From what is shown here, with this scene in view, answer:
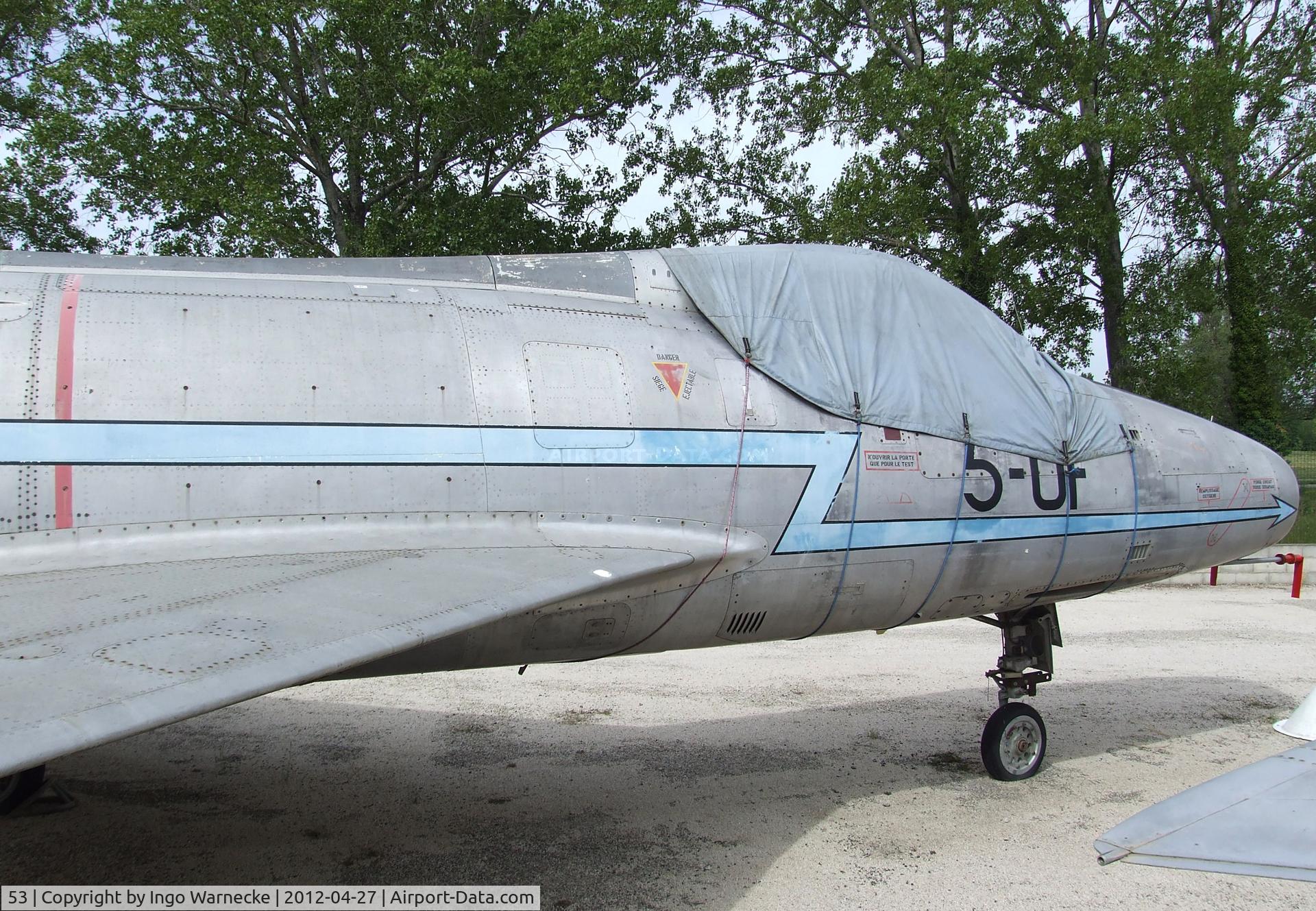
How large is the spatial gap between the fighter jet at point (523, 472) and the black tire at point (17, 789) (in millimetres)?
34

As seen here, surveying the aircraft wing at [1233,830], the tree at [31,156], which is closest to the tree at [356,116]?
the tree at [31,156]

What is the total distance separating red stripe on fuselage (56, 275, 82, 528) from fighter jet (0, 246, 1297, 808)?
0.5 inches

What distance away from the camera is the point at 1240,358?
2498 centimetres

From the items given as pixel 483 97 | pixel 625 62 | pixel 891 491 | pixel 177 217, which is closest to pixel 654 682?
pixel 891 491

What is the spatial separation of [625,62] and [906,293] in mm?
15690

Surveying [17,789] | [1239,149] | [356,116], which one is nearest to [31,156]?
[356,116]

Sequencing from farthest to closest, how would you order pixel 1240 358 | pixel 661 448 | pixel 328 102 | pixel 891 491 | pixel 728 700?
pixel 1240 358
pixel 328 102
pixel 728 700
pixel 891 491
pixel 661 448

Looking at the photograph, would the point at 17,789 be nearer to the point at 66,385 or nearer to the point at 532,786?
the point at 532,786

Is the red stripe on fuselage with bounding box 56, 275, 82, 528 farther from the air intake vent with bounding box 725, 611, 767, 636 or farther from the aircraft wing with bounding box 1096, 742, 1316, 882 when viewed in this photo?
the aircraft wing with bounding box 1096, 742, 1316, 882

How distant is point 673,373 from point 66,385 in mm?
3084

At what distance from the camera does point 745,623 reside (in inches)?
227

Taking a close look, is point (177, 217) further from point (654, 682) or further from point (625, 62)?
point (654, 682)

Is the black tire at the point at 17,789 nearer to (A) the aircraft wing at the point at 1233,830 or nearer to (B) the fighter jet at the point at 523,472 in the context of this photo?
(B) the fighter jet at the point at 523,472

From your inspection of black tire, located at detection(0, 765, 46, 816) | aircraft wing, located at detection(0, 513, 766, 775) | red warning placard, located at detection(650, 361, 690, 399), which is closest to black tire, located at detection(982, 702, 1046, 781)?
aircraft wing, located at detection(0, 513, 766, 775)
